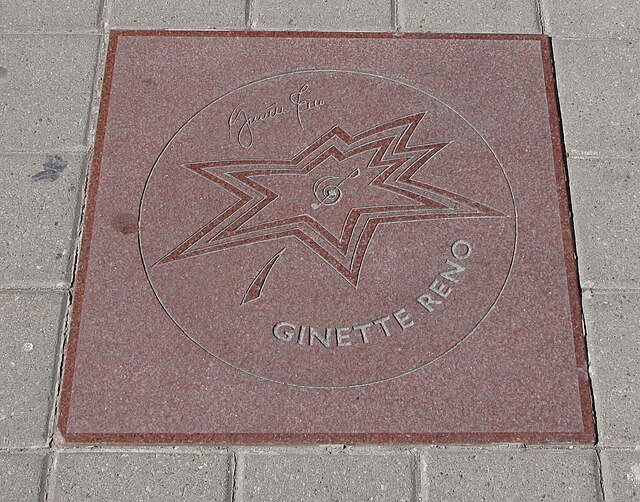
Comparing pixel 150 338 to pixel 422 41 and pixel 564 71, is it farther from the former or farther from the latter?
pixel 564 71

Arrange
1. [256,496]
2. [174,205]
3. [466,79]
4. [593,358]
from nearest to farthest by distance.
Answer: [256,496] → [593,358] → [174,205] → [466,79]

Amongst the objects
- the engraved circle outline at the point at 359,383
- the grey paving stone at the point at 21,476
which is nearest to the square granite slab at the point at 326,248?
the engraved circle outline at the point at 359,383

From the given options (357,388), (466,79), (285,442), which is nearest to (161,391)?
(285,442)

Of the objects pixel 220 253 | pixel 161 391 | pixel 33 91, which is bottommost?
pixel 161 391

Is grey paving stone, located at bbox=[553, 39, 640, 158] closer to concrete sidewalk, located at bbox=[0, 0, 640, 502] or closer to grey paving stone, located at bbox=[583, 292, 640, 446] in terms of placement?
concrete sidewalk, located at bbox=[0, 0, 640, 502]

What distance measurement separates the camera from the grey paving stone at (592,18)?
239cm

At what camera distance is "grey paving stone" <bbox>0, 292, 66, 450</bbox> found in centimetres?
187

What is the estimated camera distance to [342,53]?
2344 millimetres

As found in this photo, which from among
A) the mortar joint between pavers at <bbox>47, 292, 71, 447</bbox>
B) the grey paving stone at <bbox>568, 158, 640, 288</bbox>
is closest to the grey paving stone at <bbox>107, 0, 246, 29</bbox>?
the mortar joint between pavers at <bbox>47, 292, 71, 447</bbox>

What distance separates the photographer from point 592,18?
95.1 inches

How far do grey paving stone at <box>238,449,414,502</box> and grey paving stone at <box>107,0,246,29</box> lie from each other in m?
1.51

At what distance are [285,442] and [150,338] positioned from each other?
497 millimetres
